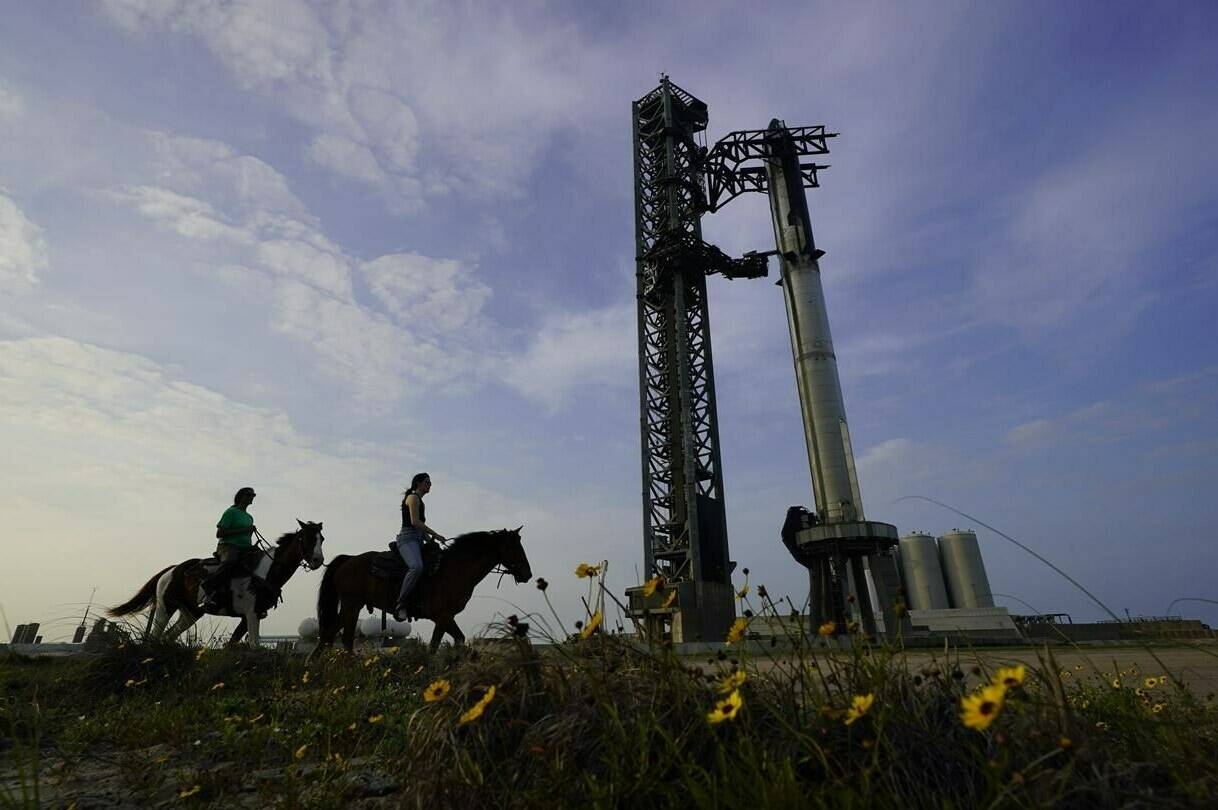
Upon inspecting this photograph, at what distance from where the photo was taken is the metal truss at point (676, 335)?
31938 millimetres

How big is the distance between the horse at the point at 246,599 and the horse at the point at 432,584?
1.15 m

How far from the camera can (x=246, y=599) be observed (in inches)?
416

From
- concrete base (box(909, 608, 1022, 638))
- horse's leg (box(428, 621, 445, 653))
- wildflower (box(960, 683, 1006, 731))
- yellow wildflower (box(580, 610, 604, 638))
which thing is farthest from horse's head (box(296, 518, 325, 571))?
concrete base (box(909, 608, 1022, 638))

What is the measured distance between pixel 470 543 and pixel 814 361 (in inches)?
931

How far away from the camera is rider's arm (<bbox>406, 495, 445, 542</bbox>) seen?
925 centimetres

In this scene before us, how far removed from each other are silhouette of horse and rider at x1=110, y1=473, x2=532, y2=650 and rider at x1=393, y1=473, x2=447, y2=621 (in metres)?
0.01

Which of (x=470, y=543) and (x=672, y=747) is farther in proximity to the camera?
(x=470, y=543)

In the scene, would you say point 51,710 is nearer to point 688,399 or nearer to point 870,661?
point 870,661

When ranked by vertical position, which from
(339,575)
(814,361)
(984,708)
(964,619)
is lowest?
(984,708)

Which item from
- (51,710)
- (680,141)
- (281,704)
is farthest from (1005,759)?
(680,141)

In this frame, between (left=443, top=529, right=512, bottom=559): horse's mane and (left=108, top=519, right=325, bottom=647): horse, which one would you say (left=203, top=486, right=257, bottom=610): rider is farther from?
(left=443, top=529, right=512, bottom=559): horse's mane

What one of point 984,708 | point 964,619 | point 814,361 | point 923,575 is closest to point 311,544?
point 984,708

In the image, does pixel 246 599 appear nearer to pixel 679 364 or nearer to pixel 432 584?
pixel 432 584

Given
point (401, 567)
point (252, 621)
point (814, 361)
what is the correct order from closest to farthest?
point (401, 567), point (252, 621), point (814, 361)
